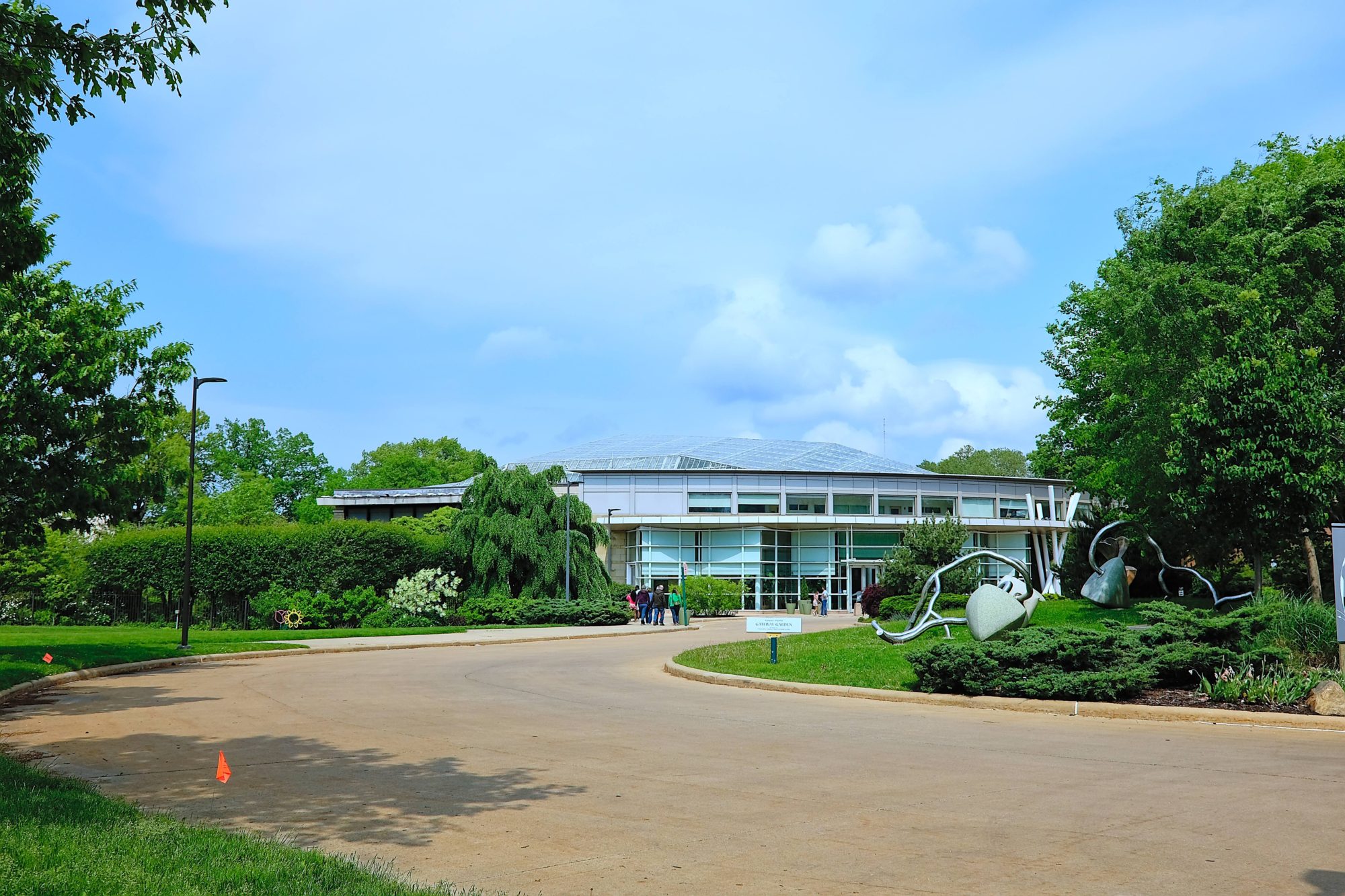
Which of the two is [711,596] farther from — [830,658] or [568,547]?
[830,658]

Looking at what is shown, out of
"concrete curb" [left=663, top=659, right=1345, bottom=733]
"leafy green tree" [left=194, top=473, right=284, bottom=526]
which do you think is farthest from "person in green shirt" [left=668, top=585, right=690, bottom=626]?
"leafy green tree" [left=194, top=473, right=284, bottom=526]

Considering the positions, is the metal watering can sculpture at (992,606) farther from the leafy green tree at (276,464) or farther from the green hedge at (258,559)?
the leafy green tree at (276,464)

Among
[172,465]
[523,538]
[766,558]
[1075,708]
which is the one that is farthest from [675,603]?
[1075,708]

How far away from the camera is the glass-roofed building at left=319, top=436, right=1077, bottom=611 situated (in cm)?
6975

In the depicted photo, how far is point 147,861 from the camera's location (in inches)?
219

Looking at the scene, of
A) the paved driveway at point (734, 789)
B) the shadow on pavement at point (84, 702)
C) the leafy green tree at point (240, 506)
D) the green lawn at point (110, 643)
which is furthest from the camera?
the leafy green tree at point (240, 506)

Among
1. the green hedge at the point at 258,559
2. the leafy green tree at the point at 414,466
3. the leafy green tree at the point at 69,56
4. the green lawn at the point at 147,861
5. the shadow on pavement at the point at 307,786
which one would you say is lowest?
the shadow on pavement at the point at 307,786

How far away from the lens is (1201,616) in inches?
640

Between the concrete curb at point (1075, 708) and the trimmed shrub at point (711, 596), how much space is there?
4123 centimetres

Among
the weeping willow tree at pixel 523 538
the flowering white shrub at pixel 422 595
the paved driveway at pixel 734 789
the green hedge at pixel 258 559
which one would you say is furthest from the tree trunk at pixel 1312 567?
the green hedge at pixel 258 559

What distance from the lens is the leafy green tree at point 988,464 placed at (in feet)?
420

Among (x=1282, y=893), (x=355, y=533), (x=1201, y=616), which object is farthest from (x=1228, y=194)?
(x=355, y=533)

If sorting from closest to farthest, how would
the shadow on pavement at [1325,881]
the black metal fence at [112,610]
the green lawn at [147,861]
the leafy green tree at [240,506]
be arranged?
the green lawn at [147,861] → the shadow on pavement at [1325,881] → the black metal fence at [112,610] → the leafy green tree at [240,506]

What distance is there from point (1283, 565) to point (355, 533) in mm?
34349
